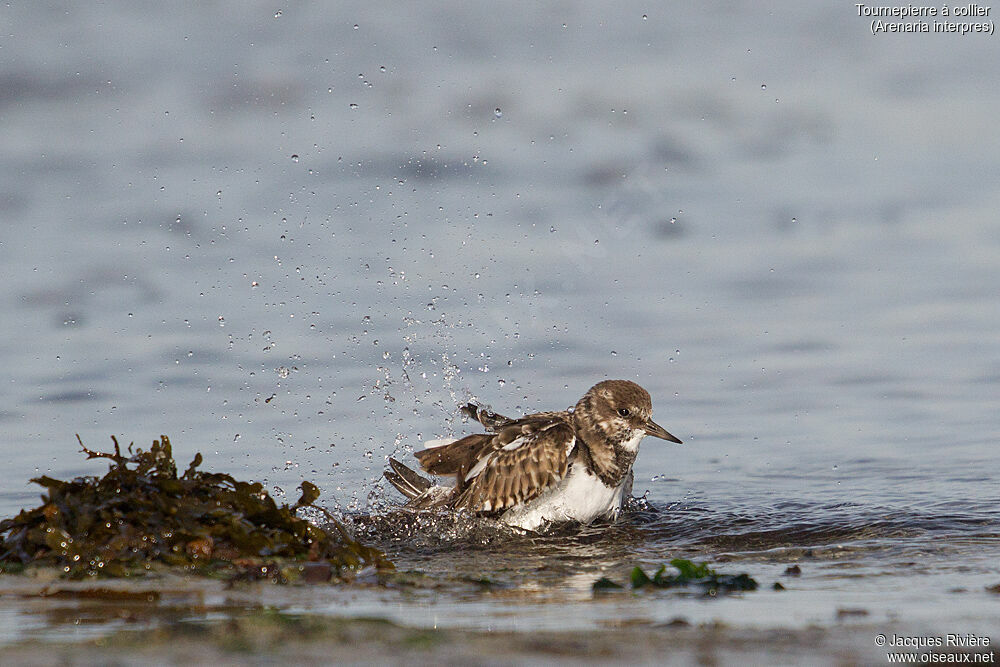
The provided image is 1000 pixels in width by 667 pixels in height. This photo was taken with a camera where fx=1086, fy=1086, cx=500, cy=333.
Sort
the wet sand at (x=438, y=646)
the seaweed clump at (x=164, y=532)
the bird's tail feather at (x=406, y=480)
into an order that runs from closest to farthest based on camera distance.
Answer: the wet sand at (x=438, y=646) → the seaweed clump at (x=164, y=532) → the bird's tail feather at (x=406, y=480)

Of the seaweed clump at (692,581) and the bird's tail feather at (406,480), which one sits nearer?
the seaweed clump at (692,581)

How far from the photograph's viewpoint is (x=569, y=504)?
8.36 m

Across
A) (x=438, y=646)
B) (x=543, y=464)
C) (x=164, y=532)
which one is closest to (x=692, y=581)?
(x=438, y=646)

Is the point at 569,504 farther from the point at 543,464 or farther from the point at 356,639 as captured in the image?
the point at 356,639

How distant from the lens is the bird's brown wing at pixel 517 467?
8211 mm

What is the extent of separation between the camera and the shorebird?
826cm

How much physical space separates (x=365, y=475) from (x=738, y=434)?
4147mm

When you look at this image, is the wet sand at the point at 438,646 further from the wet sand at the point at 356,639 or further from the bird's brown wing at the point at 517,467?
the bird's brown wing at the point at 517,467

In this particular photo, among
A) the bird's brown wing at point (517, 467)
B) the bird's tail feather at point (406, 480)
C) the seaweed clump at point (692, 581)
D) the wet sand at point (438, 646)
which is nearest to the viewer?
the wet sand at point (438, 646)

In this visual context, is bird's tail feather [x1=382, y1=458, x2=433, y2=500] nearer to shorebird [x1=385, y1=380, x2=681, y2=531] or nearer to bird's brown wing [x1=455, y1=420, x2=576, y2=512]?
shorebird [x1=385, y1=380, x2=681, y2=531]

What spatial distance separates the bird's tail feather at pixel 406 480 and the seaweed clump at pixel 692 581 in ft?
12.5

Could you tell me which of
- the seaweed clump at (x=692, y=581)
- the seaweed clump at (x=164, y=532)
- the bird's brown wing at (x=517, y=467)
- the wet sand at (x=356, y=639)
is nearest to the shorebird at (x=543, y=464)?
the bird's brown wing at (x=517, y=467)

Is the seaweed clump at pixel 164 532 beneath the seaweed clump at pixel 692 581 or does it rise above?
above

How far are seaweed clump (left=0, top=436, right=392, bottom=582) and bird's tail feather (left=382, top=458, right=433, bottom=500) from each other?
2902 mm
